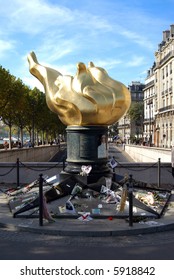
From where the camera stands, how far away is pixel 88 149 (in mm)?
12703

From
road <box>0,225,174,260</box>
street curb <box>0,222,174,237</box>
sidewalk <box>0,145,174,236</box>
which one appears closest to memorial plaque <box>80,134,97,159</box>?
sidewalk <box>0,145,174,236</box>

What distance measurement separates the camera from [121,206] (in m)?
10.7

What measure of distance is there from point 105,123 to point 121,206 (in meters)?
3.30

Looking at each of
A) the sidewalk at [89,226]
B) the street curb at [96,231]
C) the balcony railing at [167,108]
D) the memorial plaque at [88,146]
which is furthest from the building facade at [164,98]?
the street curb at [96,231]

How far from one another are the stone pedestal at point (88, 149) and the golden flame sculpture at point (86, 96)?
10.8 inches

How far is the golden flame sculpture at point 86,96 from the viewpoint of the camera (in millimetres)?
12266

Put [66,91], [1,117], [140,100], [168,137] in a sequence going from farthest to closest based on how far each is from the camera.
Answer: [140,100] < [168,137] < [1,117] < [66,91]

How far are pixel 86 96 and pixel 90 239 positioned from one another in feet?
16.9

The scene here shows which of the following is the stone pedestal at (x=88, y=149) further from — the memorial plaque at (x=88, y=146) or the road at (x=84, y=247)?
the road at (x=84, y=247)

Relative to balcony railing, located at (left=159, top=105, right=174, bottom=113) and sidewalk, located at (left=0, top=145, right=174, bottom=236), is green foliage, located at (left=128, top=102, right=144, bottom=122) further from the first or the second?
sidewalk, located at (left=0, top=145, right=174, bottom=236)

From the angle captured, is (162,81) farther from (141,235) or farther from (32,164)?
(141,235)

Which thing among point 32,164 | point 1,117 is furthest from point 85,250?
point 1,117

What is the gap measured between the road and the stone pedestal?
13.1 feet

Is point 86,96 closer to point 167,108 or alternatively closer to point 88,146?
point 88,146
